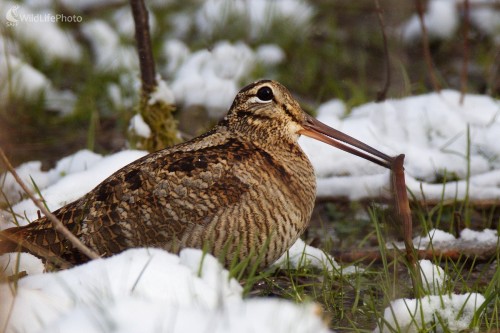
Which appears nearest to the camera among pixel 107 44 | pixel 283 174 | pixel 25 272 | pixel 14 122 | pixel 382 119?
pixel 25 272

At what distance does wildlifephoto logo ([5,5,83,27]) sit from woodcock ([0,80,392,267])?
3.13 meters

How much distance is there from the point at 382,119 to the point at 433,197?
929mm

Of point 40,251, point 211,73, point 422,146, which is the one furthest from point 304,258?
point 211,73

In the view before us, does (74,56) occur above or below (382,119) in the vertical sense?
above

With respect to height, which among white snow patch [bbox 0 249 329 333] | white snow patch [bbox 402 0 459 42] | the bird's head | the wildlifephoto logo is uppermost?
white snow patch [bbox 402 0 459 42]

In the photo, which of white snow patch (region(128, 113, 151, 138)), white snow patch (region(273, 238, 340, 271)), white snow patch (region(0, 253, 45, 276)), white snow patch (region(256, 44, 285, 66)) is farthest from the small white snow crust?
white snow patch (region(256, 44, 285, 66))

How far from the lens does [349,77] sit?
691 centimetres

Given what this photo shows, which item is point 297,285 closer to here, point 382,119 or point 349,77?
point 382,119

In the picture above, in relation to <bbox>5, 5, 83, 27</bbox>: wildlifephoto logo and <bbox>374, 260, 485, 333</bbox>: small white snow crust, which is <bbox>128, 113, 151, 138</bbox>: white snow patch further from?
<bbox>374, 260, 485, 333</bbox>: small white snow crust

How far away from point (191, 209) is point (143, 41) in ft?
5.51

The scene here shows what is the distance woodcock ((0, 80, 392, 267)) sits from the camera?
11.6 feet

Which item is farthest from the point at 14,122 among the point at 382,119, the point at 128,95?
the point at 382,119


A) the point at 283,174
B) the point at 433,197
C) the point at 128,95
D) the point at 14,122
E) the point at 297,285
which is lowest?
the point at 297,285

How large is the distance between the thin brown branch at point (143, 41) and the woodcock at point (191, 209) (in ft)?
4.14
